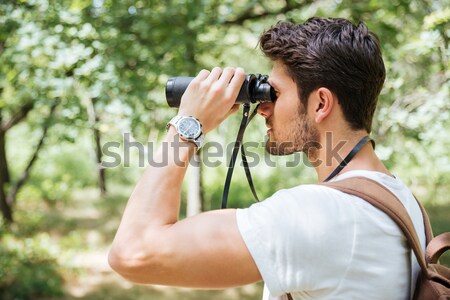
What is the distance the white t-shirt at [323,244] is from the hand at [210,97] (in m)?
0.28

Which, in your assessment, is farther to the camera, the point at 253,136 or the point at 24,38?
the point at 253,136

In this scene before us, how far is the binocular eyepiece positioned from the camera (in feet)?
4.37

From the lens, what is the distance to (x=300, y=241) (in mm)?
961

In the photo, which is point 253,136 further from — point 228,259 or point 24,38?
point 228,259

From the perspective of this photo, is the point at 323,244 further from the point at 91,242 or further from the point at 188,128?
the point at 91,242

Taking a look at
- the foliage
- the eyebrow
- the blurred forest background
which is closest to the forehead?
the eyebrow

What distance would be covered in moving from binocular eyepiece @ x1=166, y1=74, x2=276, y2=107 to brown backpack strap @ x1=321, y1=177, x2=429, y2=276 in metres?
0.37

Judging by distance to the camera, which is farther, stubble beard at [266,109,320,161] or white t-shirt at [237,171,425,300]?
stubble beard at [266,109,320,161]

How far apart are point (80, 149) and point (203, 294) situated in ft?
21.3

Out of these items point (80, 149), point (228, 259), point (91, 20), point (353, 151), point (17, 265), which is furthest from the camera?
point (80, 149)

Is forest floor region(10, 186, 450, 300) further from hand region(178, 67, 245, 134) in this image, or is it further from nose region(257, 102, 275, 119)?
hand region(178, 67, 245, 134)

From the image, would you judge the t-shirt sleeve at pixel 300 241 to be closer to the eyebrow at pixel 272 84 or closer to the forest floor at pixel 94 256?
the eyebrow at pixel 272 84

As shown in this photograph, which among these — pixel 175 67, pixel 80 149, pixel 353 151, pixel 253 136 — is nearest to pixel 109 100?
pixel 175 67

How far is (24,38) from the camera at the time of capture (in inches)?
159
